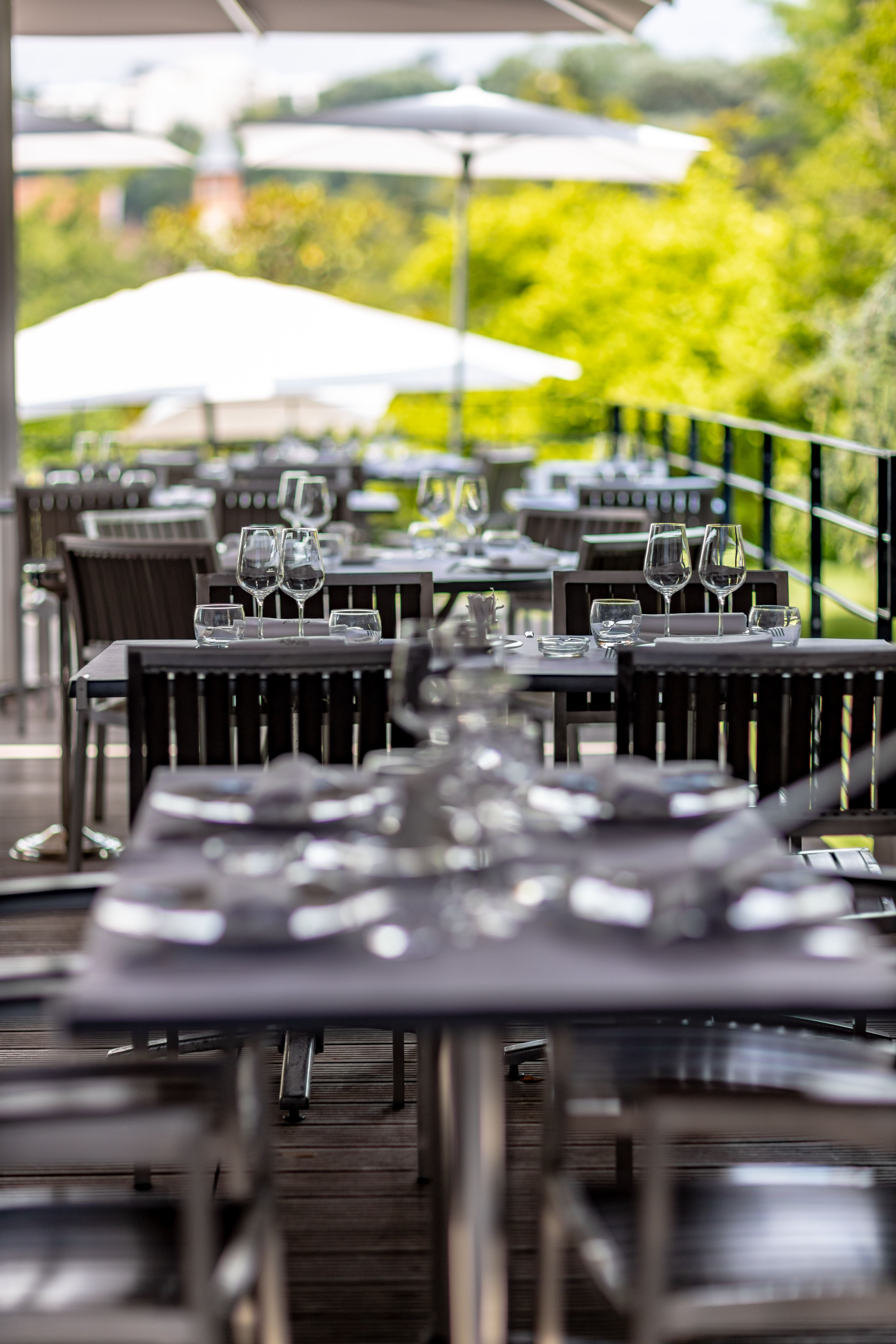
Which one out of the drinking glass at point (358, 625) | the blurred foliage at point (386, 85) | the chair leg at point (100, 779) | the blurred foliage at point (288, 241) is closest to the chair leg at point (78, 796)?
the drinking glass at point (358, 625)

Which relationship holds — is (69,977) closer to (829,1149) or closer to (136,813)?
(136,813)

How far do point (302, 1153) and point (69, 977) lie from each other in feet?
3.55

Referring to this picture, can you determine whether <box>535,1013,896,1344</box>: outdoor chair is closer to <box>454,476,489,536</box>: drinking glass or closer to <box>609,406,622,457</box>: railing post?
<box>454,476,489,536</box>: drinking glass

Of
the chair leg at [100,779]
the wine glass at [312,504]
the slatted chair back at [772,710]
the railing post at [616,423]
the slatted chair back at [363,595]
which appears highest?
the railing post at [616,423]

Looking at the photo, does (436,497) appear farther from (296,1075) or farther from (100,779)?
(296,1075)

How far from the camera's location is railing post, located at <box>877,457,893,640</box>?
4.11 meters

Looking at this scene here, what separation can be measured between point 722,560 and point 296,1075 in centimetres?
116

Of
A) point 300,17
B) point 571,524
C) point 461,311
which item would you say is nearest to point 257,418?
point 461,311

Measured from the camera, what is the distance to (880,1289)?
147cm

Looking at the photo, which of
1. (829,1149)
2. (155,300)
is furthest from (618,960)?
(155,300)

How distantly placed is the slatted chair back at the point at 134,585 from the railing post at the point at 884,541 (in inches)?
65.5

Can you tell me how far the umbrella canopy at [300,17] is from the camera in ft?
19.8

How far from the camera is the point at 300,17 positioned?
6.37m

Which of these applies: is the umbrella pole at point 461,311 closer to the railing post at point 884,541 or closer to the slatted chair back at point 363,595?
the railing post at point 884,541
